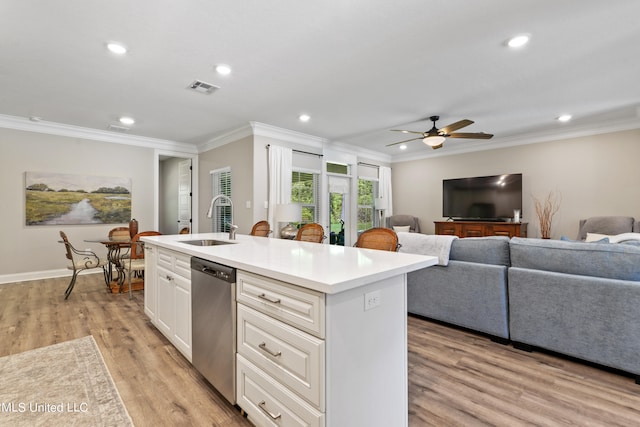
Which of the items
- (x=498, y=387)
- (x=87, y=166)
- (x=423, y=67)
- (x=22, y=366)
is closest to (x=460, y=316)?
(x=498, y=387)

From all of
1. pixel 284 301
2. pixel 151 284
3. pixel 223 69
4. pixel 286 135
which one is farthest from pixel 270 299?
pixel 286 135

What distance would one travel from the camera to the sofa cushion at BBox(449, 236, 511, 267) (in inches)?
103

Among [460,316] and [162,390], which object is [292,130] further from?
[162,390]

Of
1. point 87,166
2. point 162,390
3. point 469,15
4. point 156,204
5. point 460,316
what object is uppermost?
point 469,15

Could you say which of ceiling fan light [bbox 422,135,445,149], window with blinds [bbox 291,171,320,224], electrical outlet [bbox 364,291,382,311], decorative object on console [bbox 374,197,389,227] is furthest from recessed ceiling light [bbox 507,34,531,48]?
decorative object on console [bbox 374,197,389,227]

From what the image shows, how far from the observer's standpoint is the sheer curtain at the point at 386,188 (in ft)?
24.8

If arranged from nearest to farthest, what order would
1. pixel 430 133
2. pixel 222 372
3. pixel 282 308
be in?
pixel 282 308 → pixel 222 372 → pixel 430 133

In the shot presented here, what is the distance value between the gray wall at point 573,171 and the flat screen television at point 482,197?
11.6 inches

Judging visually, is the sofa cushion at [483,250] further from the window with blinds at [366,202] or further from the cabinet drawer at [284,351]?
the window with blinds at [366,202]

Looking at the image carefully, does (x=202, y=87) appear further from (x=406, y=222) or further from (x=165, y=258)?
(x=406, y=222)

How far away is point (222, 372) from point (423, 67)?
3.17 m

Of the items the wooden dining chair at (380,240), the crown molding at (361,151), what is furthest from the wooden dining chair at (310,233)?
the crown molding at (361,151)

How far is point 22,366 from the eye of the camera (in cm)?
221

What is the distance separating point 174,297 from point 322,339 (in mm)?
1666
